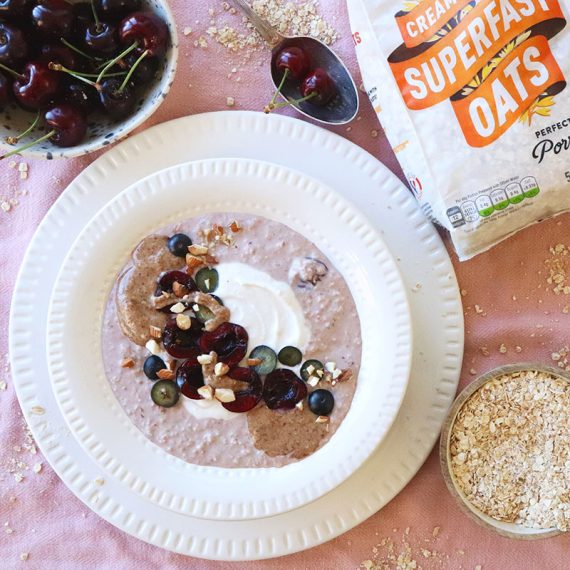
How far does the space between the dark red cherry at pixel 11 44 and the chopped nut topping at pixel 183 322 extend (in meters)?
0.57

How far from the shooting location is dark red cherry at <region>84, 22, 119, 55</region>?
1.39m

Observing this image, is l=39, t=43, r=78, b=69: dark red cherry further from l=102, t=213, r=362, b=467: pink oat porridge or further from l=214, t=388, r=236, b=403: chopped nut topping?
l=214, t=388, r=236, b=403: chopped nut topping

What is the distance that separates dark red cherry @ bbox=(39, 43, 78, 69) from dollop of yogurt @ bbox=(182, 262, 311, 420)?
498 millimetres

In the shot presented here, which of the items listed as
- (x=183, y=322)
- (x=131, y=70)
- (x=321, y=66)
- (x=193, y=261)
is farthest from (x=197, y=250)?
(x=321, y=66)

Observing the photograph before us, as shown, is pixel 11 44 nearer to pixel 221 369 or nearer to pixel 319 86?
pixel 319 86

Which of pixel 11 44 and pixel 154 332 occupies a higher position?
pixel 11 44

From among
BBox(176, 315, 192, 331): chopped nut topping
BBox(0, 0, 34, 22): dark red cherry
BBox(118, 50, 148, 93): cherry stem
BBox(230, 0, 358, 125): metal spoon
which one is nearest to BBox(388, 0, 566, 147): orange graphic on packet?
BBox(230, 0, 358, 125): metal spoon

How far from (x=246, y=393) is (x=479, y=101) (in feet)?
2.27

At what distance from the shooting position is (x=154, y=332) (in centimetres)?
141

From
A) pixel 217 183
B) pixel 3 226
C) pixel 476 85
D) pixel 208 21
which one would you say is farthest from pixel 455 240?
pixel 3 226

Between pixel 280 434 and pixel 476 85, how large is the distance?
746mm

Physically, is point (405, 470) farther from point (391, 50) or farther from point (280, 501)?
point (391, 50)

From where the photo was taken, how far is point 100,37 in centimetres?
139

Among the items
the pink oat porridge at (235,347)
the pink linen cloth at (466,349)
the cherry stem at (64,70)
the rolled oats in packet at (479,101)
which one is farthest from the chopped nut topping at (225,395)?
the cherry stem at (64,70)
